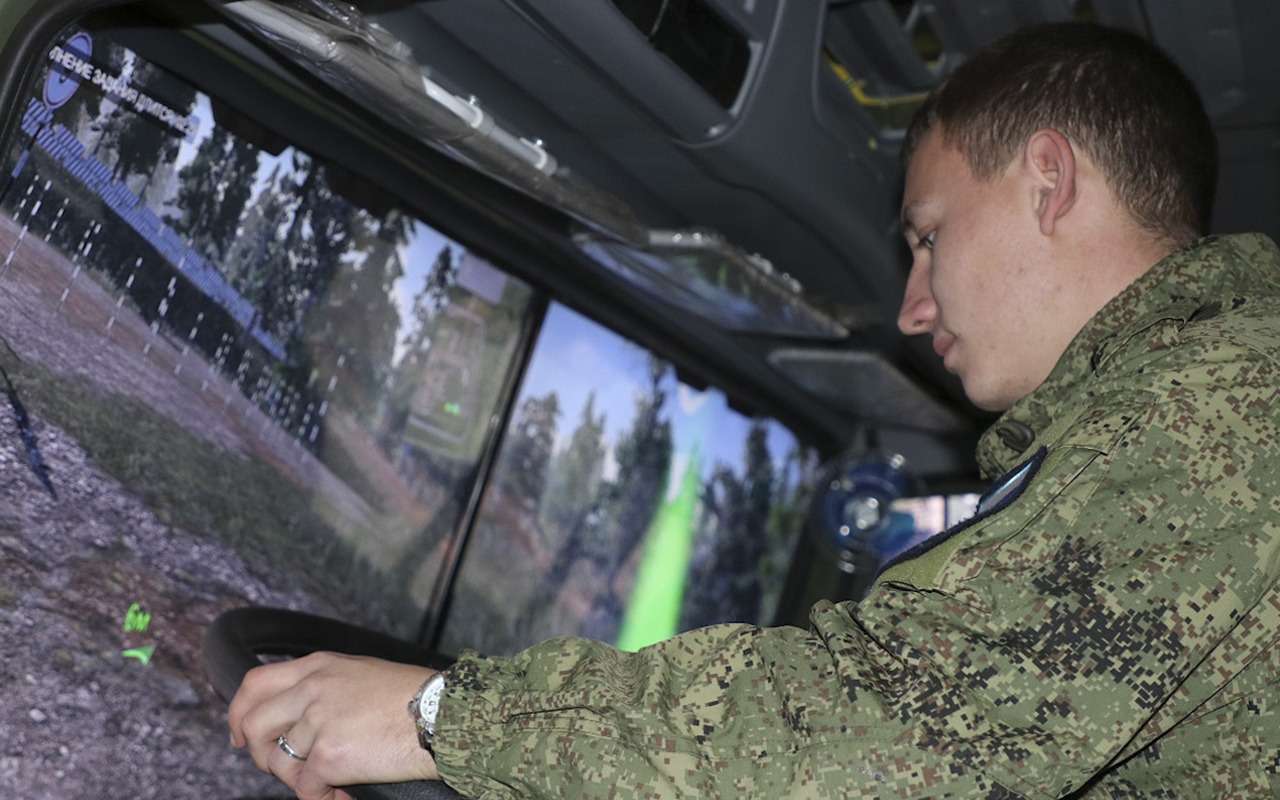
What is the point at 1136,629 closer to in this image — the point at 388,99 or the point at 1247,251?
the point at 1247,251

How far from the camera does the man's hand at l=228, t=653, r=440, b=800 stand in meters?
1.01

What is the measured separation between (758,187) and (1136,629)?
4.34ft

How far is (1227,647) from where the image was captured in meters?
0.90

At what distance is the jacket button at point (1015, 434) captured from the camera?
1305mm

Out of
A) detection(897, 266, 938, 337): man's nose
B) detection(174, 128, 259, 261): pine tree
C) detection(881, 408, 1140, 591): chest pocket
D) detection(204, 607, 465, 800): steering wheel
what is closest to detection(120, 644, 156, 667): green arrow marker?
detection(204, 607, 465, 800): steering wheel

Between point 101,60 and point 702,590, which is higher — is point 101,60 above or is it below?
above

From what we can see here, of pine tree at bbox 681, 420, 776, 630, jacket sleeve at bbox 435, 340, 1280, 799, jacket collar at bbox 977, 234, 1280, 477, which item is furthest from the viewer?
pine tree at bbox 681, 420, 776, 630

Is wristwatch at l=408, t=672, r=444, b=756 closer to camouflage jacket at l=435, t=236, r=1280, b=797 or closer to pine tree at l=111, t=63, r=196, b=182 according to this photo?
camouflage jacket at l=435, t=236, r=1280, b=797

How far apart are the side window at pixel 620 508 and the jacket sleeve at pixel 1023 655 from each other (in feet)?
5.03

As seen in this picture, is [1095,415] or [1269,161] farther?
[1269,161]

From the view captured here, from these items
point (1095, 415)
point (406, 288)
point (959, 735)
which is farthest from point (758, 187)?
point (959, 735)

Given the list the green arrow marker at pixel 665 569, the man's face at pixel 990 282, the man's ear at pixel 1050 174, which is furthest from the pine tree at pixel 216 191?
the green arrow marker at pixel 665 569

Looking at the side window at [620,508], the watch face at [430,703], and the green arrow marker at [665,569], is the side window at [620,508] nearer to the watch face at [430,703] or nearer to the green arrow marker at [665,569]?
the green arrow marker at [665,569]

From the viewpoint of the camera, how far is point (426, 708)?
99 cm
